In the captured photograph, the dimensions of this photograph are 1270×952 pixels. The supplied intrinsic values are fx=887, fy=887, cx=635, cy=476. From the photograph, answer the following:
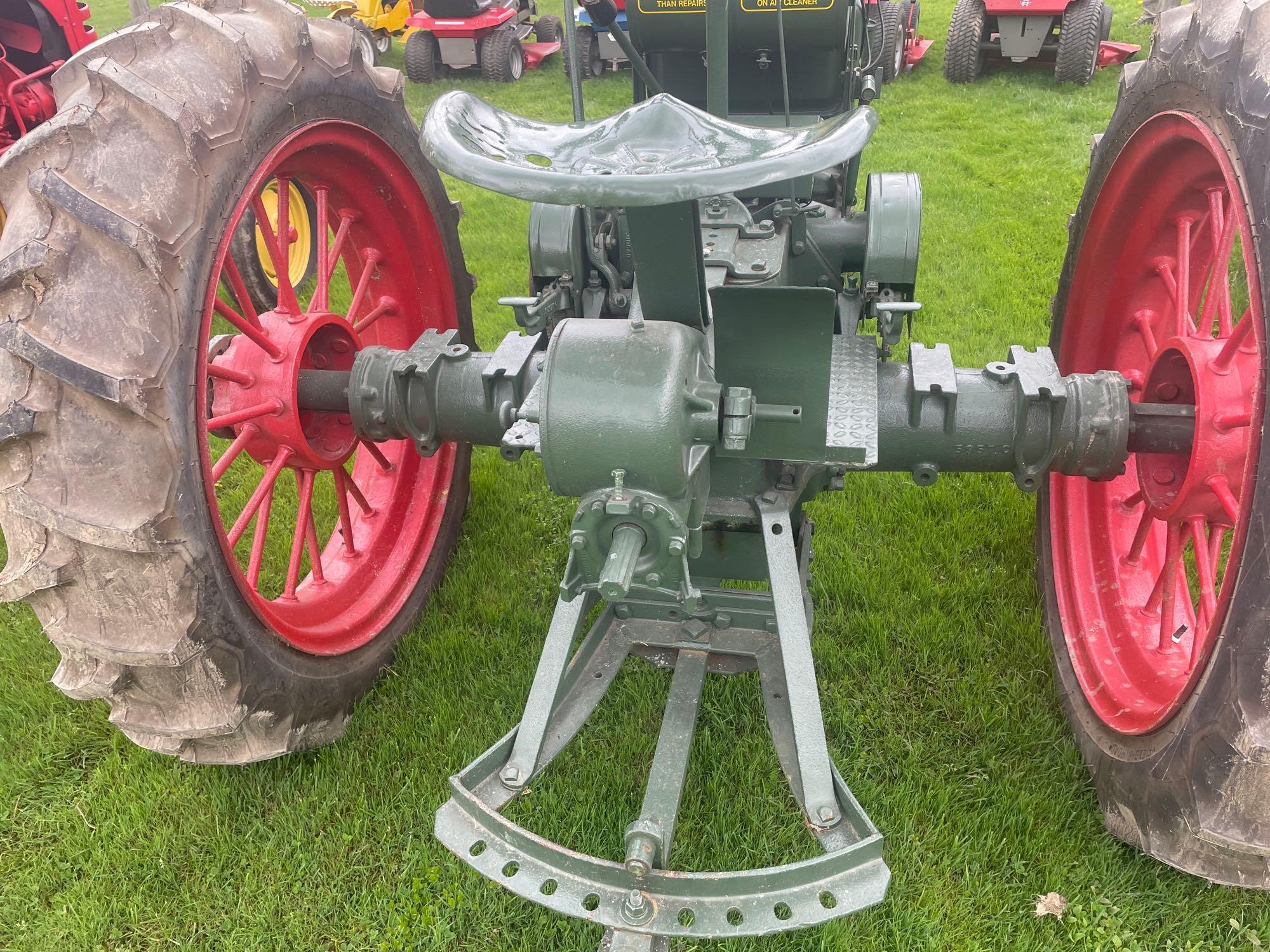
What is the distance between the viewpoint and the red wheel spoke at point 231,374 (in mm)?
2232

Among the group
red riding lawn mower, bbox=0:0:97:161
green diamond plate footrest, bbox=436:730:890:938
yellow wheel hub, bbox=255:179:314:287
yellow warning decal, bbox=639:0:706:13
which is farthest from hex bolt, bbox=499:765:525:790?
red riding lawn mower, bbox=0:0:97:161

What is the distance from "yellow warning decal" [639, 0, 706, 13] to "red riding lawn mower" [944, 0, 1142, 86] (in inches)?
224

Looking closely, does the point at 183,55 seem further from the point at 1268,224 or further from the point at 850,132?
the point at 1268,224

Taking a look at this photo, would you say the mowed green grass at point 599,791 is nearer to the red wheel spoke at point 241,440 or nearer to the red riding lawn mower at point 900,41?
the red wheel spoke at point 241,440

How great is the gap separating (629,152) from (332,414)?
1.47 metres

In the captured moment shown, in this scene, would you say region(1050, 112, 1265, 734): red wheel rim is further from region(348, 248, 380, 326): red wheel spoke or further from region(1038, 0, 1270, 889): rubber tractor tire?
region(348, 248, 380, 326): red wheel spoke

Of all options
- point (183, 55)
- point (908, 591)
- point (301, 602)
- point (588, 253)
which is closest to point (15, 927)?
point (301, 602)

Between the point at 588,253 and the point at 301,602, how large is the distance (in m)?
1.45

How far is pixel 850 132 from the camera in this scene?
1.42 metres

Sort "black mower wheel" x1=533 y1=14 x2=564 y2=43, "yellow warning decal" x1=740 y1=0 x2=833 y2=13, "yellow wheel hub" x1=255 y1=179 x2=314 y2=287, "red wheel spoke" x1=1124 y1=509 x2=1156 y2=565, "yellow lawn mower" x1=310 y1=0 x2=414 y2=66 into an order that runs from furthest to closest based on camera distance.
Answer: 1. "black mower wheel" x1=533 y1=14 x2=564 y2=43
2. "yellow lawn mower" x1=310 y1=0 x2=414 y2=66
3. "yellow wheel hub" x1=255 y1=179 x2=314 y2=287
4. "yellow warning decal" x1=740 y1=0 x2=833 y2=13
5. "red wheel spoke" x1=1124 y1=509 x2=1156 y2=565

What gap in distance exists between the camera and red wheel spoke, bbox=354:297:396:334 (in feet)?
9.20

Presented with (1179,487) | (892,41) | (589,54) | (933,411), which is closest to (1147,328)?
(1179,487)

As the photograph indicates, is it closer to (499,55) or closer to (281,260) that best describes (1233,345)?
(281,260)

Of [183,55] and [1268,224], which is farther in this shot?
[183,55]
